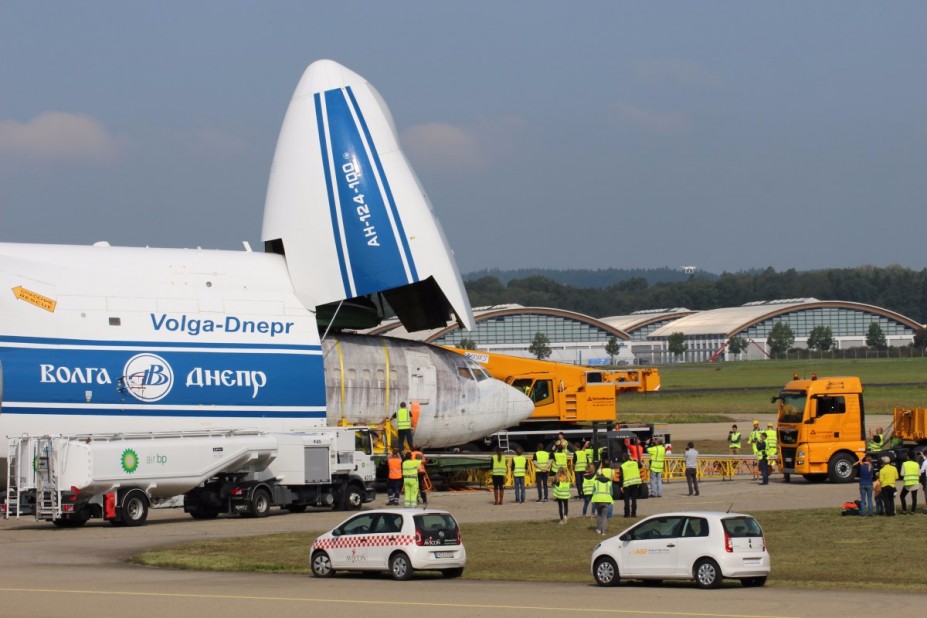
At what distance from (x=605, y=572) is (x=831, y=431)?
943 inches

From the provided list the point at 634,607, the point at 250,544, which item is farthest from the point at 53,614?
the point at 250,544

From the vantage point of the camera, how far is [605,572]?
23.1 metres

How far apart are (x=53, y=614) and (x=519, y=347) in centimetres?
17778

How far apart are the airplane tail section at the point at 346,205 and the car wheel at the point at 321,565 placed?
1727 centimetres

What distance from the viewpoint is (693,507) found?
122 ft

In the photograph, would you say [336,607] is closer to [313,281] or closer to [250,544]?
[250,544]

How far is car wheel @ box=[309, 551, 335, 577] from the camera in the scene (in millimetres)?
24625

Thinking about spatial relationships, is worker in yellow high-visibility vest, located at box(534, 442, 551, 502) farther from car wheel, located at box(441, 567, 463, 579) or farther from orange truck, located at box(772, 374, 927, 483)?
car wheel, located at box(441, 567, 463, 579)

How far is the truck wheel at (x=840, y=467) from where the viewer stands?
4506 cm

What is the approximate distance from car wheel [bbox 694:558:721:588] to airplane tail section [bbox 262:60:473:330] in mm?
21153

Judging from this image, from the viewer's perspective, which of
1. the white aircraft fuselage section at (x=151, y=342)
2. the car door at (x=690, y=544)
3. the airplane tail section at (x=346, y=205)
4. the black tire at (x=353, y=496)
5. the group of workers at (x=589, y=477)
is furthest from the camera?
the airplane tail section at (x=346, y=205)

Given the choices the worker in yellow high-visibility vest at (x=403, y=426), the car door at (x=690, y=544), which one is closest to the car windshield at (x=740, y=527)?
the car door at (x=690, y=544)

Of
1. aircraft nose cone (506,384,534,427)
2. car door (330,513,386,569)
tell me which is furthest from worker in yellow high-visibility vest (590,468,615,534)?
aircraft nose cone (506,384,534,427)

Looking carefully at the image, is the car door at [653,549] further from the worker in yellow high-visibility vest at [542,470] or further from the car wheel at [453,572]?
the worker in yellow high-visibility vest at [542,470]
